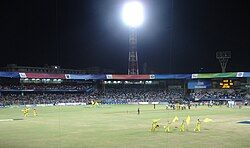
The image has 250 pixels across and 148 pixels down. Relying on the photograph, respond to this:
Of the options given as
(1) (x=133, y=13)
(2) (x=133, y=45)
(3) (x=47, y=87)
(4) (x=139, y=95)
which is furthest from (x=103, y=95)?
(1) (x=133, y=13)

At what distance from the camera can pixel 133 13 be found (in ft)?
258

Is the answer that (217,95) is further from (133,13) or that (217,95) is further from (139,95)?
(133,13)

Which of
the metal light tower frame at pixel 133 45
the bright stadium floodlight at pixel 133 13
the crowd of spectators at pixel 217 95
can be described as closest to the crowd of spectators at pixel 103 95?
the crowd of spectators at pixel 217 95

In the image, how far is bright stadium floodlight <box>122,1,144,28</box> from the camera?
77750 mm

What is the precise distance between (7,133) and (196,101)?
7280cm

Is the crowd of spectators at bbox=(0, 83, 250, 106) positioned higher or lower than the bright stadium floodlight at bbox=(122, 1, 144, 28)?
lower

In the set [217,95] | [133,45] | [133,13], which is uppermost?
[133,13]

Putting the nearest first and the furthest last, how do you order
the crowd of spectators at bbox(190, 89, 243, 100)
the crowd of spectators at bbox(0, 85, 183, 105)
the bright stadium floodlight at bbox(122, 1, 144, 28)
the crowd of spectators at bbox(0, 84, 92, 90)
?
1. the bright stadium floodlight at bbox(122, 1, 144, 28)
2. the crowd of spectators at bbox(0, 85, 183, 105)
3. the crowd of spectators at bbox(190, 89, 243, 100)
4. the crowd of spectators at bbox(0, 84, 92, 90)

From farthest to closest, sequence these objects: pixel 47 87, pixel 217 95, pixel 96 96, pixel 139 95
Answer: pixel 139 95 → pixel 96 96 → pixel 47 87 → pixel 217 95

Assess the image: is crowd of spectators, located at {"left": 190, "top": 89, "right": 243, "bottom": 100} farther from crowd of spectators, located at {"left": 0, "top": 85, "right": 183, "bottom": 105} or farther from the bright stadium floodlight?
the bright stadium floodlight

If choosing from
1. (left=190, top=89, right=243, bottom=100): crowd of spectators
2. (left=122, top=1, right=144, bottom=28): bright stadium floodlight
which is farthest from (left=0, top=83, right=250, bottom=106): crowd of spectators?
(left=122, top=1, right=144, bottom=28): bright stadium floodlight

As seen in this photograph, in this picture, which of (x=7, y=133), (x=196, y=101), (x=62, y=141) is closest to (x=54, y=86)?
(x=196, y=101)

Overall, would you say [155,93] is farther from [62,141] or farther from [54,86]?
[62,141]

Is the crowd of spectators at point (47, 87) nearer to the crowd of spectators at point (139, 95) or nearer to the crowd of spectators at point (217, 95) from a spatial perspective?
the crowd of spectators at point (139, 95)
